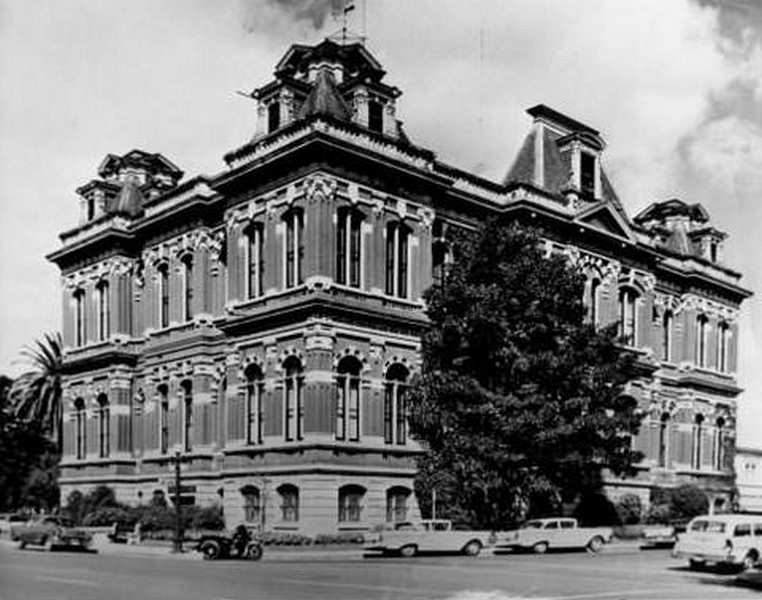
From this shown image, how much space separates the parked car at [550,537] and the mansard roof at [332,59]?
10.5 meters

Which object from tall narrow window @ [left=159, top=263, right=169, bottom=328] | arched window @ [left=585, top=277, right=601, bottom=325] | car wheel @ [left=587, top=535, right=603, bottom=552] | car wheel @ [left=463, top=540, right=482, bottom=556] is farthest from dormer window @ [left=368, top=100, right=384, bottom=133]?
car wheel @ [left=587, top=535, right=603, bottom=552]

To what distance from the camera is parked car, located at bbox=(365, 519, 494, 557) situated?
2066 cm

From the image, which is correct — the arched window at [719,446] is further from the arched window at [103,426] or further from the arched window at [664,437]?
the arched window at [103,426]

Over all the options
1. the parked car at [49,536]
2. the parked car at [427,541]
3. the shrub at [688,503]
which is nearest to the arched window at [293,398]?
the parked car at [427,541]

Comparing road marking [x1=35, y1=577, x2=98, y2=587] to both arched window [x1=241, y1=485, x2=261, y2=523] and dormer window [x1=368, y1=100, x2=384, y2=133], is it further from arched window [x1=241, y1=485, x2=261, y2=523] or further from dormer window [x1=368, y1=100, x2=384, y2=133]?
dormer window [x1=368, y1=100, x2=384, y2=133]

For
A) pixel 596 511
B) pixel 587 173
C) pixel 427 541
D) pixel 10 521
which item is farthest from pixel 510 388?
pixel 587 173

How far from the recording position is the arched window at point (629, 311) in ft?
117

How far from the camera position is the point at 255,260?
27.5m

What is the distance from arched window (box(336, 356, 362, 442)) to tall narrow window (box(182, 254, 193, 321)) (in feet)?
23.4

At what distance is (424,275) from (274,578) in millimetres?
13593

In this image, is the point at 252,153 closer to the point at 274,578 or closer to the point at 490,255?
the point at 490,255

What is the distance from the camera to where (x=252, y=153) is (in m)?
27.1

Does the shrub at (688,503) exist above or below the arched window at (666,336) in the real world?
below

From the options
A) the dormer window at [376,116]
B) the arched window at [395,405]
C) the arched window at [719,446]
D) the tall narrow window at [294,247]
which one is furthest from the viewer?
the arched window at [719,446]
